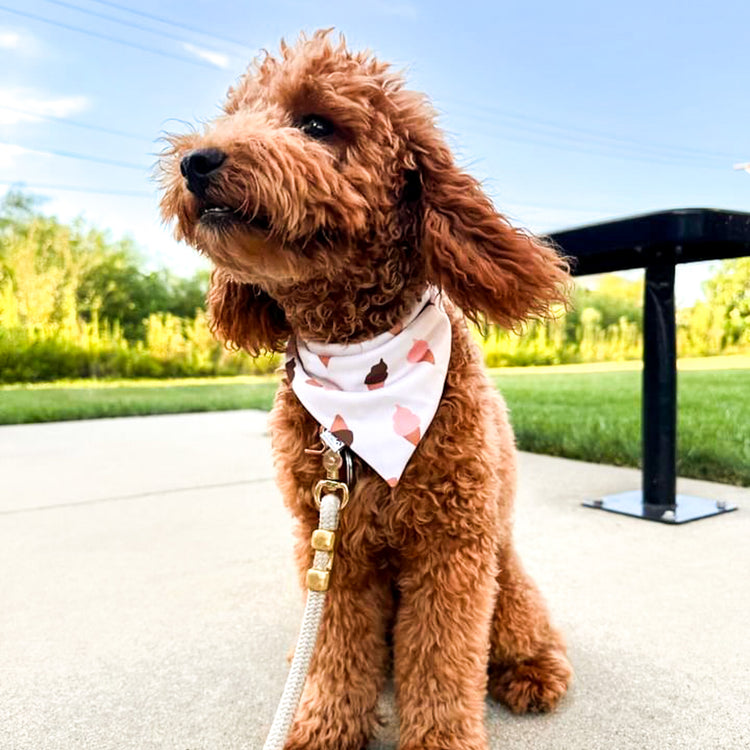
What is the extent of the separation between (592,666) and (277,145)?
167 centimetres

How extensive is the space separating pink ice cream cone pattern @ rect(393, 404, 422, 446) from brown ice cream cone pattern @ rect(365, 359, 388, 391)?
0.09m

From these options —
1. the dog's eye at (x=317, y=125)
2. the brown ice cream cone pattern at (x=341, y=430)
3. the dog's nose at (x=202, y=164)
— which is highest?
the dog's eye at (x=317, y=125)

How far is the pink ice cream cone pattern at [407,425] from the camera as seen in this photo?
63.6 inches

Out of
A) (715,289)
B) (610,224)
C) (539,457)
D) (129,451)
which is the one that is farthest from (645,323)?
(129,451)

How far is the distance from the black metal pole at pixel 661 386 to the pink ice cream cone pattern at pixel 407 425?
8.05ft

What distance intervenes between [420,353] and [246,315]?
1.68ft

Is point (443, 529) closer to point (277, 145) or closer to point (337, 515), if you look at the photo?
point (337, 515)

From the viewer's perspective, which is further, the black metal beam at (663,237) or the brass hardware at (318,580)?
the black metal beam at (663,237)

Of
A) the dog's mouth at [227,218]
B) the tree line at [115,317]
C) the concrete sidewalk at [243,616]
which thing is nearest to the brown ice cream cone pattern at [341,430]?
the dog's mouth at [227,218]

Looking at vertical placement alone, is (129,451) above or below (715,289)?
below

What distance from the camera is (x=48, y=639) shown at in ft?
8.11

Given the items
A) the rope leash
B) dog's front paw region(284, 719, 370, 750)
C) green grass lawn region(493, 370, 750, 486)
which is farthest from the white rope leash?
green grass lawn region(493, 370, 750, 486)

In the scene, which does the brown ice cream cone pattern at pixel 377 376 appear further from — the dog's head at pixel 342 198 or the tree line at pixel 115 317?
the tree line at pixel 115 317

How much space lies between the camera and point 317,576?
153 cm
